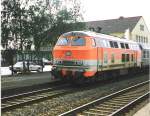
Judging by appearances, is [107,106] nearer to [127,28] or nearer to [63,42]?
[63,42]

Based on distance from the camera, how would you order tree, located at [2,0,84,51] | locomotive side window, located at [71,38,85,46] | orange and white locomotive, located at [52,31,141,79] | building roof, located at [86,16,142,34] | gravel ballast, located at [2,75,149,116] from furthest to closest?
building roof, located at [86,16,142,34], tree, located at [2,0,84,51], locomotive side window, located at [71,38,85,46], orange and white locomotive, located at [52,31,141,79], gravel ballast, located at [2,75,149,116]

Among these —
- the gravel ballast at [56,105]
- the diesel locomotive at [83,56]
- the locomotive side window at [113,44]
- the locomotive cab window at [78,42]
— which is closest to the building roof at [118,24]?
the locomotive side window at [113,44]

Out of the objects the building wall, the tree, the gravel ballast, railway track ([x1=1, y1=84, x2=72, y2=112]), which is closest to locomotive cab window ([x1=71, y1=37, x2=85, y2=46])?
railway track ([x1=1, y1=84, x2=72, y2=112])

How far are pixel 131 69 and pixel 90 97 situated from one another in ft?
39.4

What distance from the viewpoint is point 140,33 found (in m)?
72.2

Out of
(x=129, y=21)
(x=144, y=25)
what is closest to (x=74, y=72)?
(x=129, y=21)

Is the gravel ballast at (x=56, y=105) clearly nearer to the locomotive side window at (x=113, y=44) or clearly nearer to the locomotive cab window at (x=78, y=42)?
the locomotive cab window at (x=78, y=42)

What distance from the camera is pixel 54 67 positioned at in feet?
62.4

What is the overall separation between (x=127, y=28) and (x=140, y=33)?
5926 millimetres

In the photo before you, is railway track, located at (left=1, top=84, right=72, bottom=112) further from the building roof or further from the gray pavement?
the building roof

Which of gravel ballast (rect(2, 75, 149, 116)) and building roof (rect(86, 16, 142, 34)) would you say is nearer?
Result: gravel ballast (rect(2, 75, 149, 116))

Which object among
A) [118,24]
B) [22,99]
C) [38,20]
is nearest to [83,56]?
[22,99]

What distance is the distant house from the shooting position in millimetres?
67081

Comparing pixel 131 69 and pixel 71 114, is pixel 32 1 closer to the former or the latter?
pixel 131 69
